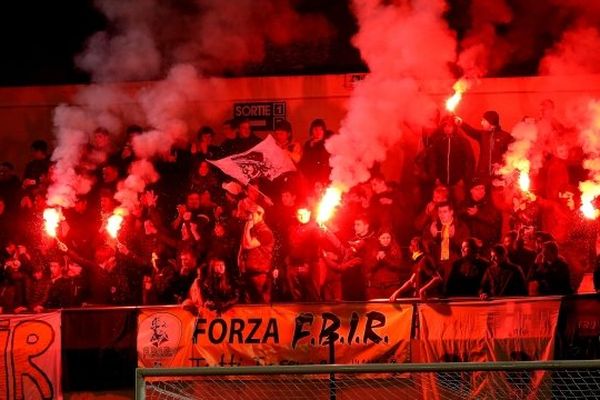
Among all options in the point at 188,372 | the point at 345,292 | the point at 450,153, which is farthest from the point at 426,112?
the point at 188,372

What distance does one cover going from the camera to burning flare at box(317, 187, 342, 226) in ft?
38.8

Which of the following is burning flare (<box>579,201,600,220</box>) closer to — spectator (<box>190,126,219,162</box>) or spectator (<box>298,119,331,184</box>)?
spectator (<box>298,119,331,184</box>)

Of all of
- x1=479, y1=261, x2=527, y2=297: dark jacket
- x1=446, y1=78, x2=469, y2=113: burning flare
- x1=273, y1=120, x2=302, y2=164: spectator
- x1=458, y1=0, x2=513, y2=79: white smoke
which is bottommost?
x1=479, y1=261, x2=527, y2=297: dark jacket

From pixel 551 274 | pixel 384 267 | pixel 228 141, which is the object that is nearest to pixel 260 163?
pixel 228 141

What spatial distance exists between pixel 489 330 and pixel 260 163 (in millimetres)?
3434

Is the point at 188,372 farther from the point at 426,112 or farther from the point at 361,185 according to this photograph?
the point at 426,112

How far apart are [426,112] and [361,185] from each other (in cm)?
170

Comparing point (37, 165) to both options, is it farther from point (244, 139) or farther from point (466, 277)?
point (466, 277)

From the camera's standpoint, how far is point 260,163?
12.5 meters

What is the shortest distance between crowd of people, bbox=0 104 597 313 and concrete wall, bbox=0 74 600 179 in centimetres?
76

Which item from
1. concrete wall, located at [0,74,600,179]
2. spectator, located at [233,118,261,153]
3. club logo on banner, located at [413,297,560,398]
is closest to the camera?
club logo on banner, located at [413,297,560,398]

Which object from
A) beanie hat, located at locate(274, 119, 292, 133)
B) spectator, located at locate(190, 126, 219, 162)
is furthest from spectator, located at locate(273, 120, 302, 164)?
spectator, located at locate(190, 126, 219, 162)

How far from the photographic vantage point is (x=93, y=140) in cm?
1324

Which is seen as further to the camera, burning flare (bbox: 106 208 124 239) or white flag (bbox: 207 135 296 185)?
white flag (bbox: 207 135 296 185)
